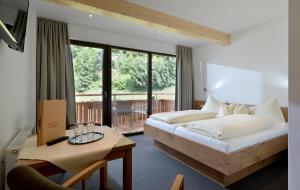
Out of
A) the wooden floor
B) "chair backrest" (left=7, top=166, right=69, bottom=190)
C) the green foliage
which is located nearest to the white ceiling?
the green foliage

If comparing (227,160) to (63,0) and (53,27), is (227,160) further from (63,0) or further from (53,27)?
(53,27)

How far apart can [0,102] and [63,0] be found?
151cm

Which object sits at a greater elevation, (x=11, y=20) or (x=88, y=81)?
(x=11, y=20)

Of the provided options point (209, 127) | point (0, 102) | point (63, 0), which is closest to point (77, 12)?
point (63, 0)

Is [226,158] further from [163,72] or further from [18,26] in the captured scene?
[163,72]

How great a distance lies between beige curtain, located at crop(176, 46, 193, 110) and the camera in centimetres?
483

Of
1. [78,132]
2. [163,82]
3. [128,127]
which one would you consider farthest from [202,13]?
[128,127]

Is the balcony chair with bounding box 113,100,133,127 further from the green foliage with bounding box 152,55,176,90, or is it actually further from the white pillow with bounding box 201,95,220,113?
the white pillow with bounding box 201,95,220,113

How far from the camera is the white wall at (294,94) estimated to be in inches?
33.0

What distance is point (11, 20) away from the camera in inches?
49.4

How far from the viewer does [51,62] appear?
319 cm

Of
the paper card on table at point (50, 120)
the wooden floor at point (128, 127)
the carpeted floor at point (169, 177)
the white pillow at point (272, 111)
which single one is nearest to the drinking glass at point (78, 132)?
the paper card on table at point (50, 120)

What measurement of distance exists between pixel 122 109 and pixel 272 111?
120 inches

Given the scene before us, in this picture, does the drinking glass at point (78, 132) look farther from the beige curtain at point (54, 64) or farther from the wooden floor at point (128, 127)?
the wooden floor at point (128, 127)
